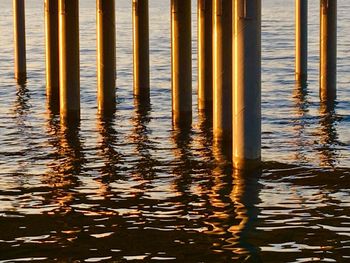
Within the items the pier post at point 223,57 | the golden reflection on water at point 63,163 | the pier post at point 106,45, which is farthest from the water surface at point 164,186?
the pier post at point 223,57

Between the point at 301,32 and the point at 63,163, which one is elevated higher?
the point at 301,32

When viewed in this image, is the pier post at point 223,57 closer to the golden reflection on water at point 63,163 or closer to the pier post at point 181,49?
the pier post at point 181,49

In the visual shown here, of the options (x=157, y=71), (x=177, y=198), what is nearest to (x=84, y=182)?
(x=177, y=198)

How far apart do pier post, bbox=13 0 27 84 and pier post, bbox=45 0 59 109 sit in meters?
8.42

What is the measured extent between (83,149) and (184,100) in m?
4.66

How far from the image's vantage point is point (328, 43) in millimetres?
47219

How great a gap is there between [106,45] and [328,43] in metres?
8.33

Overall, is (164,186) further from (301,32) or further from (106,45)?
(301,32)

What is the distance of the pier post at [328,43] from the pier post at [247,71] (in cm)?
1482

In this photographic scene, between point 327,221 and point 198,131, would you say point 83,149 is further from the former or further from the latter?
point 327,221

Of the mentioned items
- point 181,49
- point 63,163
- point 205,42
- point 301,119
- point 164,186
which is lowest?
point 164,186

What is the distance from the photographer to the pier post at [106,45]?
142 ft

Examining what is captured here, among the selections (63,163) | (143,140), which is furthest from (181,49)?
(63,163)

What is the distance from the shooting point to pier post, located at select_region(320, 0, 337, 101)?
46781 millimetres
